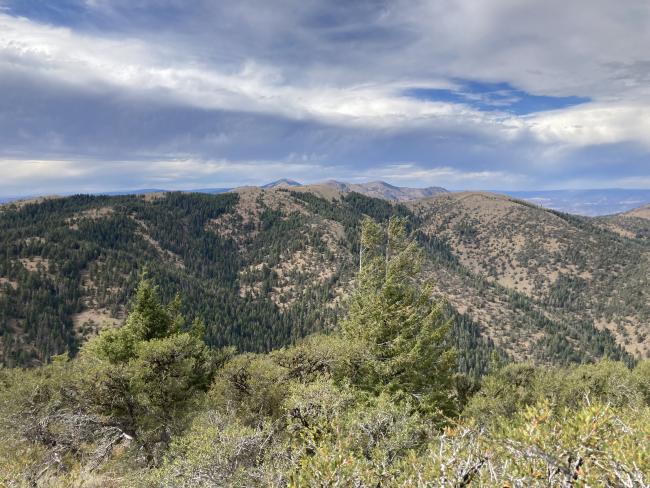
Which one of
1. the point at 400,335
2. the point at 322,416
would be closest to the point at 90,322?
the point at 400,335

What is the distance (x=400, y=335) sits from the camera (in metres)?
30.0

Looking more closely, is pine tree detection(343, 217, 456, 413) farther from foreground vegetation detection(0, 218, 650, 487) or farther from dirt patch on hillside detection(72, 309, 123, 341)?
dirt patch on hillside detection(72, 309, 123, 341)

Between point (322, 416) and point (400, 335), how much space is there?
13928mm

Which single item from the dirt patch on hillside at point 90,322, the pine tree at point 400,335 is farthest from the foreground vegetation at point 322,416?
the dirt patch on hillside at point 90,322

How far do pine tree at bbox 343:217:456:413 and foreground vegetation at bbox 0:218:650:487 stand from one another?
16 centimetres

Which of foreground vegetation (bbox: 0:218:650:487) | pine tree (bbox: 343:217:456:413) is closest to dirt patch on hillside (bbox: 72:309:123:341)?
foreground vegetation (bbox: 0:218:650:487)

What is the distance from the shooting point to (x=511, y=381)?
5119 centimetres

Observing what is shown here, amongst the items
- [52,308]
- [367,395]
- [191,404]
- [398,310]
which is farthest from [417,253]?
[52,308]

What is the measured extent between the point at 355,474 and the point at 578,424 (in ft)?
19.3

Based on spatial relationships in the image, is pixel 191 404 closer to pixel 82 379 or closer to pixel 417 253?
pixel 82 379

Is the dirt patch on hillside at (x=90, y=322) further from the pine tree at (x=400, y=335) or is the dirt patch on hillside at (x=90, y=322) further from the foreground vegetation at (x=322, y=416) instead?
the pine tree at (x=400, y=335)

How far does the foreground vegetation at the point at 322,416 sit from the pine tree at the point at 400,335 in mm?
157

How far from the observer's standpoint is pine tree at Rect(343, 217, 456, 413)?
95.5 ft

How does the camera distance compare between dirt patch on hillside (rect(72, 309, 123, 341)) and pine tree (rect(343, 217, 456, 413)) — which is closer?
pine tree (rect(343, 217, 456, 413))
